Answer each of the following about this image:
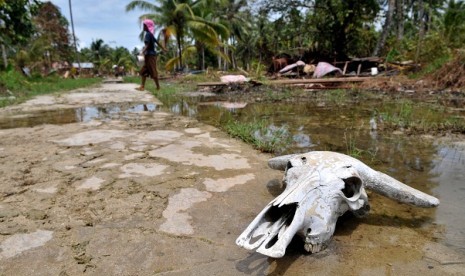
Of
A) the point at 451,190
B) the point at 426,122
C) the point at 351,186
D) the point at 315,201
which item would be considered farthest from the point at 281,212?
the point at 426,122

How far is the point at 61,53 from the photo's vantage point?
25.0m

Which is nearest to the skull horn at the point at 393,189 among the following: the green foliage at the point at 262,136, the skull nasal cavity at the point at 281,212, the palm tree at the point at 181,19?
the skull nasal cavity at the point at 281,212

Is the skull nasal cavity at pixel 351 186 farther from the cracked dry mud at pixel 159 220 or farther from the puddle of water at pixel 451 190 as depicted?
the puddle of water at pixel 451 190

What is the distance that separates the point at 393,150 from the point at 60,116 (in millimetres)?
4156

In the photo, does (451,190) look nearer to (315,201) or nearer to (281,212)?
(315,201)

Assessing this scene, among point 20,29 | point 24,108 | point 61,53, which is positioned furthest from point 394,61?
point 61,53

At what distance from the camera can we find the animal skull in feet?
3.83

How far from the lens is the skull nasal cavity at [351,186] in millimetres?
1514

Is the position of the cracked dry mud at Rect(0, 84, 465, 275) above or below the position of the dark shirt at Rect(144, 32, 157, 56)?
below

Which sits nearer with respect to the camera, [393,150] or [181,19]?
[393,150]

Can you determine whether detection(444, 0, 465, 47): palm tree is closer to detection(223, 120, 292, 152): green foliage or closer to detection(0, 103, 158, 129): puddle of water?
detection(223, 120, 292, 152): green foliage

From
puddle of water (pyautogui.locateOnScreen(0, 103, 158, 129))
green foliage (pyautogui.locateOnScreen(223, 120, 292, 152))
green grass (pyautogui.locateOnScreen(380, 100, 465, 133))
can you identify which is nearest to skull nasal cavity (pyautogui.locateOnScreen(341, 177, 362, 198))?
green foliage (pyautogui.locateOnScreen(223, 120, 292, 152))

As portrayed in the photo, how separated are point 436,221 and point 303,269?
0.79 meters

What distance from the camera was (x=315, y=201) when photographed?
1.33 metres
